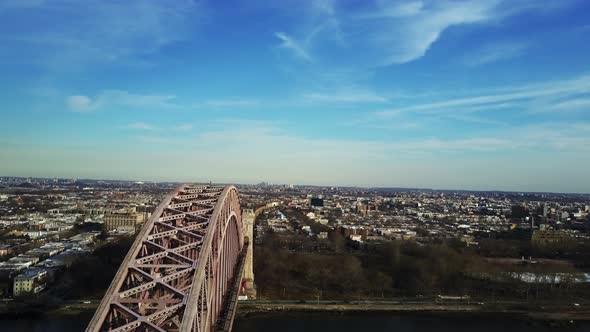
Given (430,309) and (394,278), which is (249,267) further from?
(430,309)

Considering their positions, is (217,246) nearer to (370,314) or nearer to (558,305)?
(370,314)

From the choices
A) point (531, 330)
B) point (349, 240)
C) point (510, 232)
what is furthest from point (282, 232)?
point (531, 330)

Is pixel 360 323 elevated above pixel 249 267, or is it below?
below

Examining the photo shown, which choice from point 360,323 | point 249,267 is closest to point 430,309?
point 360,323

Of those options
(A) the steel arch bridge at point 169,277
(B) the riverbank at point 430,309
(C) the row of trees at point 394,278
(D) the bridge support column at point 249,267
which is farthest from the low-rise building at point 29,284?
(A) the steel arch bridge at point 169,277

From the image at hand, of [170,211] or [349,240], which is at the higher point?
[170,211]

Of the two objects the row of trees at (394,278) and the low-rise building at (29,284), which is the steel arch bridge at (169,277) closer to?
the row of trees at (394,278)
